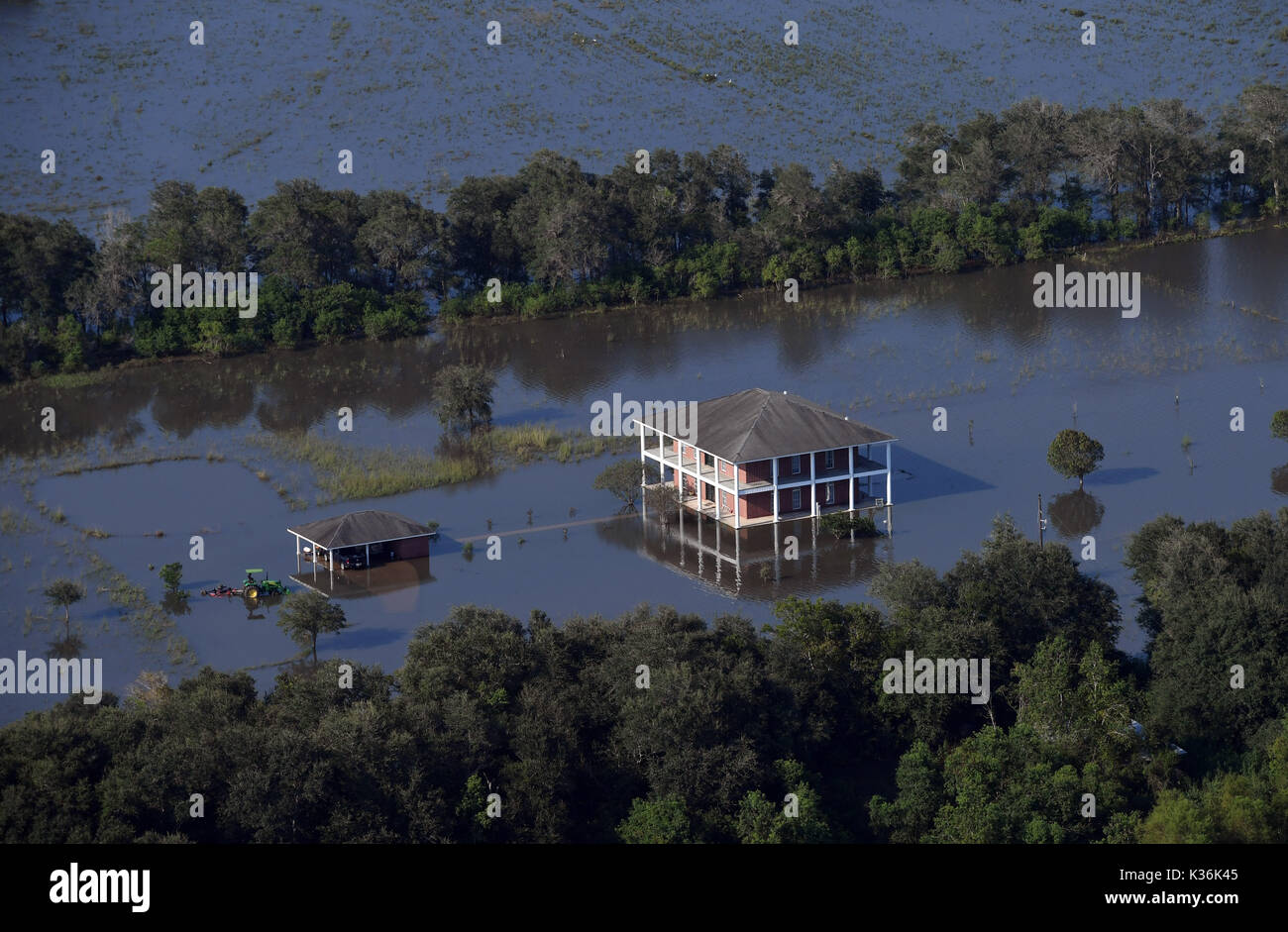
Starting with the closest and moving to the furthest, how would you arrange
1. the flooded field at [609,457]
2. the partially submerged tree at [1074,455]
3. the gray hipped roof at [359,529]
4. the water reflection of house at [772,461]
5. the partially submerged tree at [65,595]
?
the partially submerged tree at [65,595] → the flooded field at [609,457] → the gray hipped roof at [359,529] → the water reflection of house at [772,461] → the partially submerged tree at [1074,455]

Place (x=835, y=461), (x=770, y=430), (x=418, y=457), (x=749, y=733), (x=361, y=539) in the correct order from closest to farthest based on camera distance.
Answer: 1. (x=749, y=733)
2. (x=361, y=539)
3. (x=770, y=430)
4. (x=835, y=461)
5. (x=418, y=457)

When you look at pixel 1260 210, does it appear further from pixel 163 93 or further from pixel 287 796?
pixel 287 796

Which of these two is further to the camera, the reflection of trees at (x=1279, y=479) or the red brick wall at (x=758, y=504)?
the reflection of trees at (x=1279, y=479)

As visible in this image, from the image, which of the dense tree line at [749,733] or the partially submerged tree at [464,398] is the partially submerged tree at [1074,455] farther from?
the partially submerged tree at [464,398]
